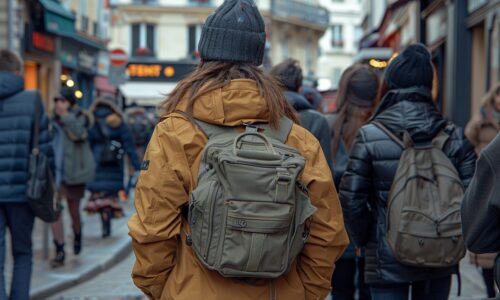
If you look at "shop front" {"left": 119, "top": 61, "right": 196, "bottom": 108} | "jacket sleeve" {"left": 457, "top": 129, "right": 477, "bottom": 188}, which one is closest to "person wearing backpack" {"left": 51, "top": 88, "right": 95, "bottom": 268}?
"jacket sleeve" {"left": 457, "top": 129, "right": 477, "bottom": 188}

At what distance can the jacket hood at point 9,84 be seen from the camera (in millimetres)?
7223

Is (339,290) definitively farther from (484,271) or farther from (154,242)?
(154,242)

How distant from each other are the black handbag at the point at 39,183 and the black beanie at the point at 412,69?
2.79 m

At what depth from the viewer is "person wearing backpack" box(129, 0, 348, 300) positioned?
3.43 metres

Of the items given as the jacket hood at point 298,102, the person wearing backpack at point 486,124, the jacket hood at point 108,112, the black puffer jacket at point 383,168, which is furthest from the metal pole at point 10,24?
the black puffer jacket at point 383,168

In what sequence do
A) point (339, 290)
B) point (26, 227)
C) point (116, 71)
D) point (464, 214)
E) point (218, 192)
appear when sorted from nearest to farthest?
point (464, 214) < point (218, 192) < point (339, 290) < point (26, 227) < point (116, 71)

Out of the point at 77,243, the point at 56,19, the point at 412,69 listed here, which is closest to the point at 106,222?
Answer: the point at 77,243

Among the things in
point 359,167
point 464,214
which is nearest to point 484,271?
point 359,167

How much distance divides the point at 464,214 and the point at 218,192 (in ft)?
2.84

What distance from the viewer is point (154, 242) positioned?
142 inches

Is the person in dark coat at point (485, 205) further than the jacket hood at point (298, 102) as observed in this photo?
No

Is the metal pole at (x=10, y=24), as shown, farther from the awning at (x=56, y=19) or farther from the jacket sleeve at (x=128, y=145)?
the jacket sleeve at (x=128, y=145)

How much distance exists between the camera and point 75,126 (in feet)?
38.5

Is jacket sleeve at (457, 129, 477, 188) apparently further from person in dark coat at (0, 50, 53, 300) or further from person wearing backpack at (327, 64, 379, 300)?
person in dark coat at (0, 50, 53, 300)
